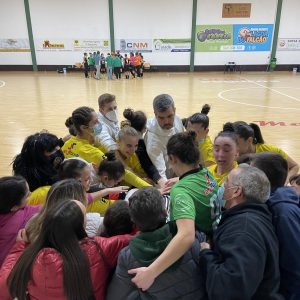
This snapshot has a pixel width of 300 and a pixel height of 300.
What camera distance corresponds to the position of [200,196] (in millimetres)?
1818

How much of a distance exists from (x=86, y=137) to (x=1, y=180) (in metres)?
1.30

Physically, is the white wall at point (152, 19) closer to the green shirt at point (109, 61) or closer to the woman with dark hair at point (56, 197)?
the green shirt at point (109, 61)

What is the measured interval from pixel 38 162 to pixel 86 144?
61 cm

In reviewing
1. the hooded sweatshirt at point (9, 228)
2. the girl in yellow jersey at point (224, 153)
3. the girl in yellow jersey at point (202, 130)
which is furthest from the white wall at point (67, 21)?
the hooded sweatshirt at point (9, 228)

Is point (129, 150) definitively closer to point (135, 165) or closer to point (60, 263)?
point (135, 165)

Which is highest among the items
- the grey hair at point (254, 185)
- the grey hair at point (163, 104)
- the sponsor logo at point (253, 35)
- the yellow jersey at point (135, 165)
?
the sponsor logo at point (253, 35)

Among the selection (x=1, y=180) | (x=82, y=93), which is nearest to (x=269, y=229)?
(x=1, y=180)

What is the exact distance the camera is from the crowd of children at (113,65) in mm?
17328

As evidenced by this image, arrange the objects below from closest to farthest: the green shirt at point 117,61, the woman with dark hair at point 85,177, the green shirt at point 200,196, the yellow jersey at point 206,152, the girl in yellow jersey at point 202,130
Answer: the green shirt at point 200,196 < the woman with dark hair at point 85,177 < the girl in yellow jersey at point 202,130 < the yellow jersey at point 206,152 < the green shirt at point 117,61

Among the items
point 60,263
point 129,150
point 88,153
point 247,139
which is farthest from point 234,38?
point 60,263

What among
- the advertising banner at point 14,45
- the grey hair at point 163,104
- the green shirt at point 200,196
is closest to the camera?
the green shirt at point 200,196

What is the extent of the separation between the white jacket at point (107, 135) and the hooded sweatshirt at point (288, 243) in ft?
7.15

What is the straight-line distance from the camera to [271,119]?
841 cm

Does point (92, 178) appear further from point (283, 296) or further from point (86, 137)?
point (283, 296)
